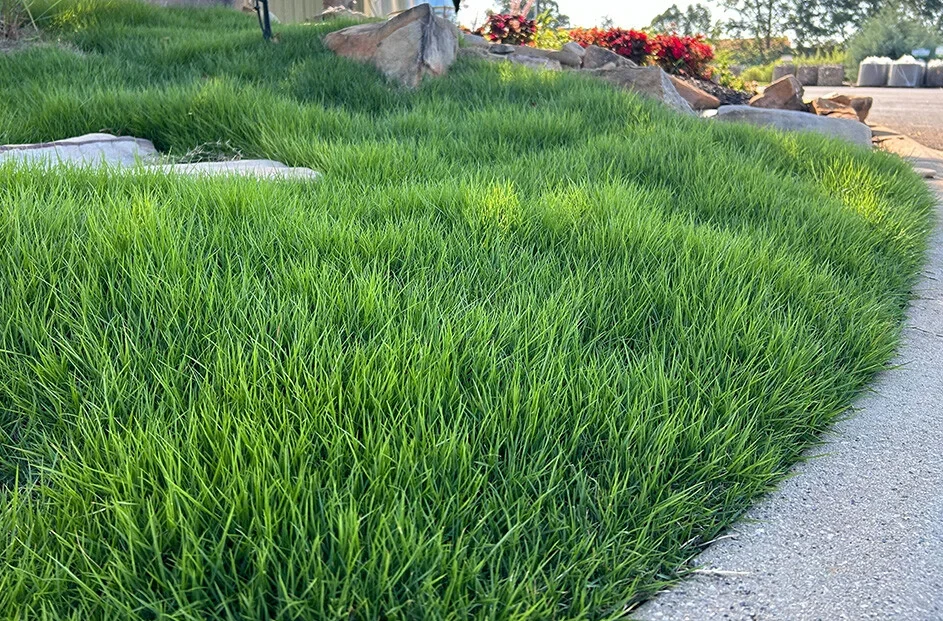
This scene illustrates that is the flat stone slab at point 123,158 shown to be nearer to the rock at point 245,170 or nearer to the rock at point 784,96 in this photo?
the rock at point 245,170

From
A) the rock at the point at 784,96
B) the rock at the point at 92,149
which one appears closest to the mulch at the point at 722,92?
the rock at the point at 784,96

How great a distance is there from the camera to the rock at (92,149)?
8.87 ft

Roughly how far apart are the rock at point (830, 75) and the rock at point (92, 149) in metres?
18.5

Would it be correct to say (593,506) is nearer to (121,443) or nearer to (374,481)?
(374,481)

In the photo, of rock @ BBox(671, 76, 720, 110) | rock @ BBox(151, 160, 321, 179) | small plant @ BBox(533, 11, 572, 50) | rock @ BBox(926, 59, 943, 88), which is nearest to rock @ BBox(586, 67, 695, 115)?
rock @ BBox(671, 76, 720, 110)

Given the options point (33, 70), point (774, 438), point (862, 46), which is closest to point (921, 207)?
point (774, 438)

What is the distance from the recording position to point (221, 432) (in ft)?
3.70

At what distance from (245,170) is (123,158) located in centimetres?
Answer: 77

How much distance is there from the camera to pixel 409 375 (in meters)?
1.30

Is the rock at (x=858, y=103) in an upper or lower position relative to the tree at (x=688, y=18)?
lower

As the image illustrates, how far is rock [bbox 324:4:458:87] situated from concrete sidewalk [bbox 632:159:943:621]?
379cm

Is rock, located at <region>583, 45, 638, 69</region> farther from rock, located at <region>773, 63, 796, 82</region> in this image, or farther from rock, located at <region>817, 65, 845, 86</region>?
rock, located at <region>817, 65, 845, 86</region>

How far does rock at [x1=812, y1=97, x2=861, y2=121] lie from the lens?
751cm

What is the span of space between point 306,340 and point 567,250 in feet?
3.11
